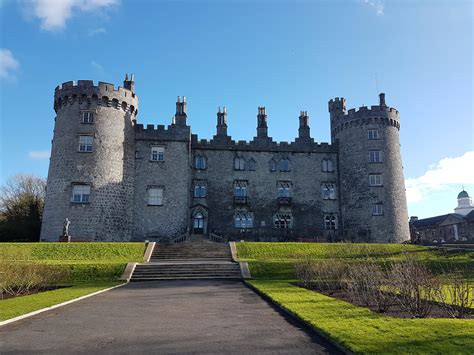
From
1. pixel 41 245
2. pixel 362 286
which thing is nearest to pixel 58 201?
pixel 41 245

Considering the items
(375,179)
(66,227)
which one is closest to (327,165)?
(375,179)

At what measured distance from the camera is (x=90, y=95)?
3534 centimetres

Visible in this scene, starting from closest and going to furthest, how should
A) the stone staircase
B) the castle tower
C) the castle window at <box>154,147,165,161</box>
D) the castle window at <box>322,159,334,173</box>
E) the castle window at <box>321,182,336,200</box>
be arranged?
the stone staircase < the castle window at <box>154,147,165,161</box> < the castle tower < the castle window at <box>321,182,336,200</box> < the castle window at <box>322,159,334,173</box>

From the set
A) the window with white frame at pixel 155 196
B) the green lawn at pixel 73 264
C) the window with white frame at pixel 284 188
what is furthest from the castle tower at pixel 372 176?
the green lawn at pixel 73 264

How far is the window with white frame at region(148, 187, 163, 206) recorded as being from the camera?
37.4 m

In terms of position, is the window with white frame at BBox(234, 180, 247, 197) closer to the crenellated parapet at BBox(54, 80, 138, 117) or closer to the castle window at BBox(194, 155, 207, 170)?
the castle window at BBox(194, 155, 207, 170)

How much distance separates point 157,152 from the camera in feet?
127

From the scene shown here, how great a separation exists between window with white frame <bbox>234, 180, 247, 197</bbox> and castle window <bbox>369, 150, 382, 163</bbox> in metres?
13.9

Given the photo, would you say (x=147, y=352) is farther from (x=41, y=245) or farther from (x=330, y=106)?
(x=330, y=106)

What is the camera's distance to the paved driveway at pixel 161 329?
783 cm

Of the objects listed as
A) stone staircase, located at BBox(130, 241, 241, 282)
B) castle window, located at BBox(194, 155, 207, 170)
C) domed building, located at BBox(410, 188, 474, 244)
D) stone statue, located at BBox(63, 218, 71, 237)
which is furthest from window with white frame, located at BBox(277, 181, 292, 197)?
domed building, located at BBox(410, 188, 474, 244)

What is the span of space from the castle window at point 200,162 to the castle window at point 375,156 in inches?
708

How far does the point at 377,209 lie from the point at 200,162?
63.8 feet

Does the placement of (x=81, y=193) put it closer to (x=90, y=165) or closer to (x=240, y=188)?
(x=90, y=165)
